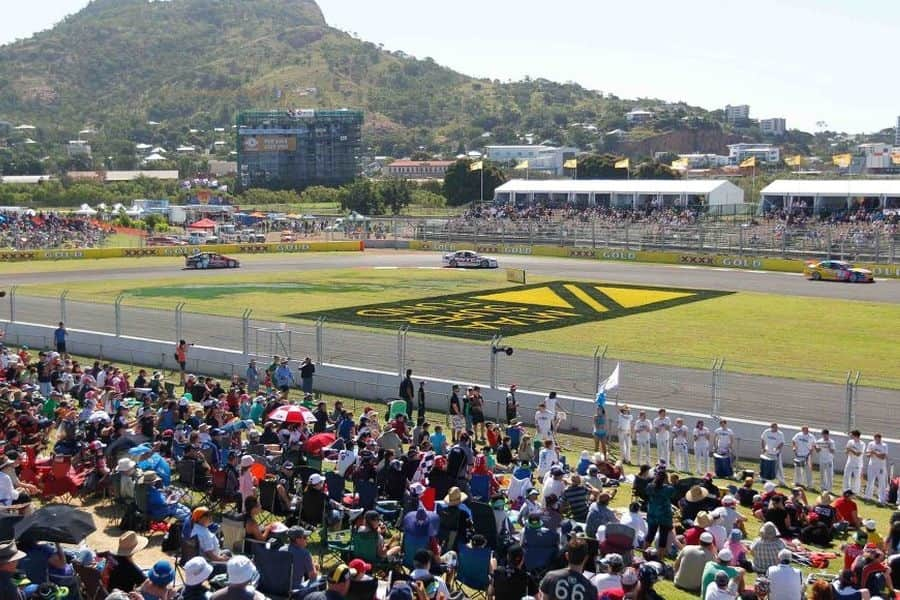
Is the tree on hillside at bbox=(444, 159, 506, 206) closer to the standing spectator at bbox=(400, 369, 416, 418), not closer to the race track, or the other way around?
the race track

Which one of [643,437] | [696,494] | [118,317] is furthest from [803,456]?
[118,317]

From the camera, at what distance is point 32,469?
15.5 meters

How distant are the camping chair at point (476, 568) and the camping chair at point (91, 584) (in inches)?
151

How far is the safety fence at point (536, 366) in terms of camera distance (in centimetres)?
2178

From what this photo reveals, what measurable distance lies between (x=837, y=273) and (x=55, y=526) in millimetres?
47958

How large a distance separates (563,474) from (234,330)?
18.3m

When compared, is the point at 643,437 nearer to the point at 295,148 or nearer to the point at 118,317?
the point at 118,317

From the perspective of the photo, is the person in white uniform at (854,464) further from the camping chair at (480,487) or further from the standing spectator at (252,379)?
the standing spectator at (252,379)

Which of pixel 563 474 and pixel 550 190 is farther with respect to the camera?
pixel 550 190

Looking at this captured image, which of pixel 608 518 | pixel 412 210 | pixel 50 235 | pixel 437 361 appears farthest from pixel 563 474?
pixel 412 210

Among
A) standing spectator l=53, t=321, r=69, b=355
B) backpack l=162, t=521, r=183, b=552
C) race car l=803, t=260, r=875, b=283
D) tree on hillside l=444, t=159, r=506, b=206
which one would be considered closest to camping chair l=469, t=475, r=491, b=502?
backpack l=162, t=521, r=183, b=552

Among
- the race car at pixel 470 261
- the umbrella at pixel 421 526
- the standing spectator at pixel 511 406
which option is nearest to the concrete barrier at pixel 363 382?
the standing spectator at pixel 511 406

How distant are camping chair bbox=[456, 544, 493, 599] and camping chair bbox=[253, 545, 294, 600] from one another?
7.65 feet

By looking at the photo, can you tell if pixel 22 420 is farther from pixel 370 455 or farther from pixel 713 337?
pixel 713 337
